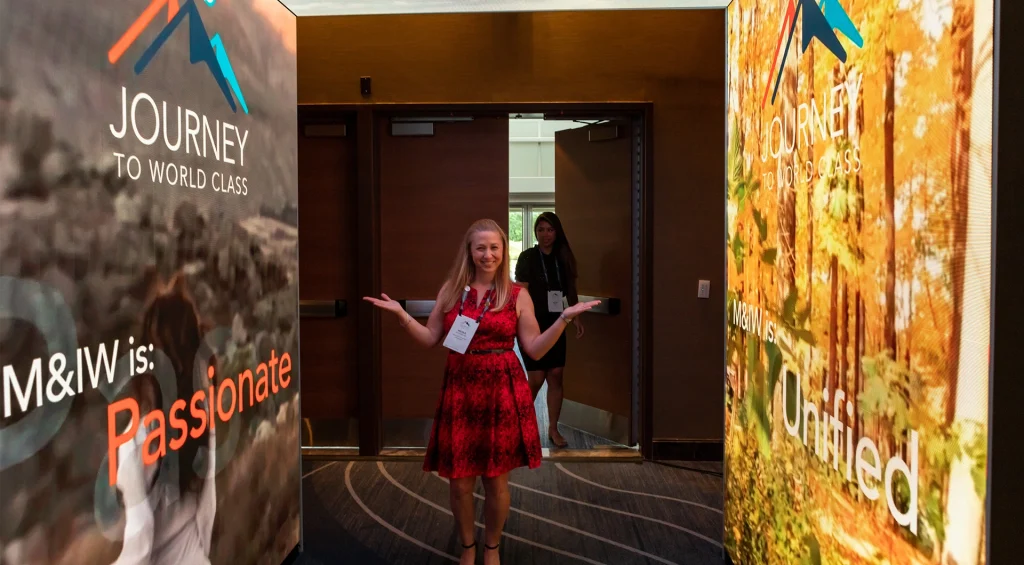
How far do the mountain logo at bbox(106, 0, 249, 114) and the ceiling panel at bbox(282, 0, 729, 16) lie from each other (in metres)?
1.98

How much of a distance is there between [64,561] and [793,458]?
80.6 inches

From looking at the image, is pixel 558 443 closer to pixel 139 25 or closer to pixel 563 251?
pixel 563 251

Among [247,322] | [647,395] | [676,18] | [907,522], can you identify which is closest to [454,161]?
[676,18]

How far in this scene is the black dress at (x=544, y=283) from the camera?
16.0 ft

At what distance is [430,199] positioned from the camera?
188 inches

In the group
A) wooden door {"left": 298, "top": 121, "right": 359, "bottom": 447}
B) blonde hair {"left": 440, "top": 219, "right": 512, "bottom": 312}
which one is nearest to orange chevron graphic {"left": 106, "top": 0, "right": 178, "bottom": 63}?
blonde hair {"left": 440, "top": 219, "right": 512, "bottom": 312}

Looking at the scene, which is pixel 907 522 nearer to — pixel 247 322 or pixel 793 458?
pixel 793 458

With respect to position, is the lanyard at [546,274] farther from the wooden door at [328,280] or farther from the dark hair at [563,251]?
the wooden door at [328,280]

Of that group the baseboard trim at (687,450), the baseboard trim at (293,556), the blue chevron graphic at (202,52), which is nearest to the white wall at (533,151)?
the baseboard trim at (687,450)

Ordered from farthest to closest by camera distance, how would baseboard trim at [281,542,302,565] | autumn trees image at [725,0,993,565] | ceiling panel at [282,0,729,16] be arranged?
ceiling panel at [282,0,729,16] < baseboard trim at [281,542,302,565] < autumn trees image at [725,0,993,565]

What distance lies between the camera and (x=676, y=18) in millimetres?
4523

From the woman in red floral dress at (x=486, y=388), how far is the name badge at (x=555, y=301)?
195 centimetres

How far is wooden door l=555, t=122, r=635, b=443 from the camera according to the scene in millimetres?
4859

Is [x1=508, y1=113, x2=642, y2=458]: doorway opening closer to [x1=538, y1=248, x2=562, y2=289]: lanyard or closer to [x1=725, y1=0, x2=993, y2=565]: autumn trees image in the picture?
[x1=538, y1=248, x2=562, y2=289]: lanyard
